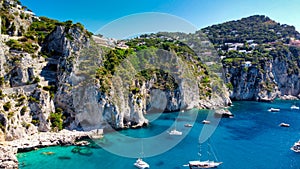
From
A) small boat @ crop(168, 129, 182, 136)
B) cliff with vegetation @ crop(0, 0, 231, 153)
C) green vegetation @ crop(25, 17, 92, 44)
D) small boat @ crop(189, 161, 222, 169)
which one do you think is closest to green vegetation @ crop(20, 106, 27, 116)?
cliff with vegetation @ crop(0, 0, 231, 153)

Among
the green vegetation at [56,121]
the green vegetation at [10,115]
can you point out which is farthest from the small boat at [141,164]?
the green vegetation at [10,115]

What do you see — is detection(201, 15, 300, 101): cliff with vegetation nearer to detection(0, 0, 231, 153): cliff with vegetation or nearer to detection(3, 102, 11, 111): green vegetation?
detection(0, 0, 231, 153): cliff with vegetation

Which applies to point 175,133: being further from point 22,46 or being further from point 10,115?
point 22,46

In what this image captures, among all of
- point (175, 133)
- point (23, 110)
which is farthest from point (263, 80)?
point (23, 110)

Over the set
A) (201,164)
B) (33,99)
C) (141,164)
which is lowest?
(201,164)

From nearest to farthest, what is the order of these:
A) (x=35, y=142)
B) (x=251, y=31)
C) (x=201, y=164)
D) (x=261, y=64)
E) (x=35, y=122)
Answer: (x=201, y=164), (x=35, y=142), (x=35, y=122), (x=261, y=64), (x=251, y=31)

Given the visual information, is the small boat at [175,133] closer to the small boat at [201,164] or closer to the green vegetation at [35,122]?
the small boat at [201,164]

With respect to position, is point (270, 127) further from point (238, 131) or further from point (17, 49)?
point (17, 49)
